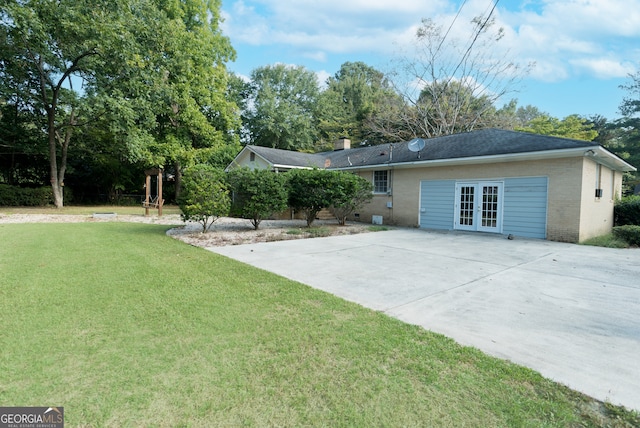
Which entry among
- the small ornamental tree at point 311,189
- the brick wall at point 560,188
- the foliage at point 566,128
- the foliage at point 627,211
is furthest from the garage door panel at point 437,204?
the foliage at point 566,128

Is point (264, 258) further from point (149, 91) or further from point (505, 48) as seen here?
point (505, 48)

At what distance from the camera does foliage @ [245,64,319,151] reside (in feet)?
101

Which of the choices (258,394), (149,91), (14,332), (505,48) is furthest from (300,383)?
(505,48)

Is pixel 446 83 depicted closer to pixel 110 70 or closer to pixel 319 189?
pixel 319 189

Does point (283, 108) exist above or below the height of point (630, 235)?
above

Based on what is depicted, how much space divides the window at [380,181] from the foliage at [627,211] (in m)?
9.31

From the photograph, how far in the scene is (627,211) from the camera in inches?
495

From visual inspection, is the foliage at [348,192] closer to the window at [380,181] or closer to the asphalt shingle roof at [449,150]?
the window at [380,181]

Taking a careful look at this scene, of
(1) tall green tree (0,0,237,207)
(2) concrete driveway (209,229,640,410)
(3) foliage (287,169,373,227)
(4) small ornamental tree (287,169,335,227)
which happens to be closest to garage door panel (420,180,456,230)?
(3) foliage (287,169,373,227)

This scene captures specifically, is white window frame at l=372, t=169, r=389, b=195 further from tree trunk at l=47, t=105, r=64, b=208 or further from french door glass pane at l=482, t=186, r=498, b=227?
tree trunk at l=47, t=105, r=64, b=208

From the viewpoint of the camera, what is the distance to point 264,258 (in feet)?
21.2

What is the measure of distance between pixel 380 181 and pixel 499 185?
17.4 ft

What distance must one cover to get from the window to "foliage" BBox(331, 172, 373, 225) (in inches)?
72.0

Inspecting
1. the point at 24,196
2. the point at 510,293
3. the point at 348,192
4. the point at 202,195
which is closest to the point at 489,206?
the point at 348,192
